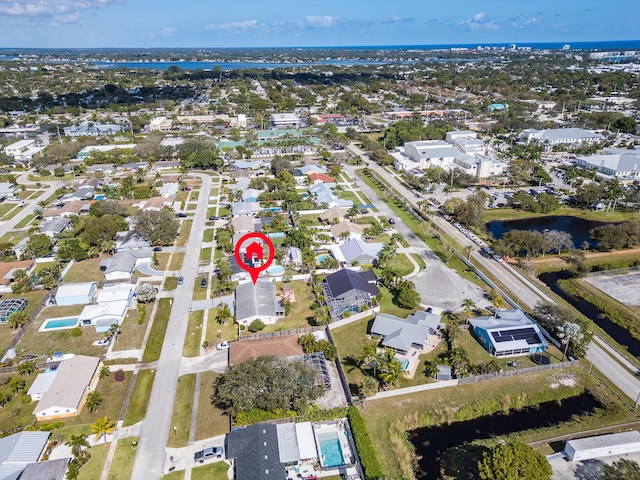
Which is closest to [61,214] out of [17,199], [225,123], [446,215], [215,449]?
[17,199]

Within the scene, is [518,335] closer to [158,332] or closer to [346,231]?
[346,231]

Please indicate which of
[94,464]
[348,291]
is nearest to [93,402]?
[94,464]

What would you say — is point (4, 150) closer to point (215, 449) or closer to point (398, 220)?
point (398, 220)

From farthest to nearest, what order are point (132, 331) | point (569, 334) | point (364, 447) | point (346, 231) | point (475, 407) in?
point (346, 231), point (132, 331), point (569, 334), point (475, 407), point (364, 447)

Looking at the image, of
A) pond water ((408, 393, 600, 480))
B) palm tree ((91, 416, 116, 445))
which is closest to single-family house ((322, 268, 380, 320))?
pond water ((408, 393, 600, 480))

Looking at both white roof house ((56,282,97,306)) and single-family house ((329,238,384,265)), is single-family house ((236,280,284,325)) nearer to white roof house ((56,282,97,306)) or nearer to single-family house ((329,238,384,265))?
single-family house ((329,238,384,265))

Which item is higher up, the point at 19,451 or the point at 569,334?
the point at 569,334

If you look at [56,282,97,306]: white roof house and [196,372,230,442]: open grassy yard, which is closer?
[196,372,230,442]: open grassy yard
